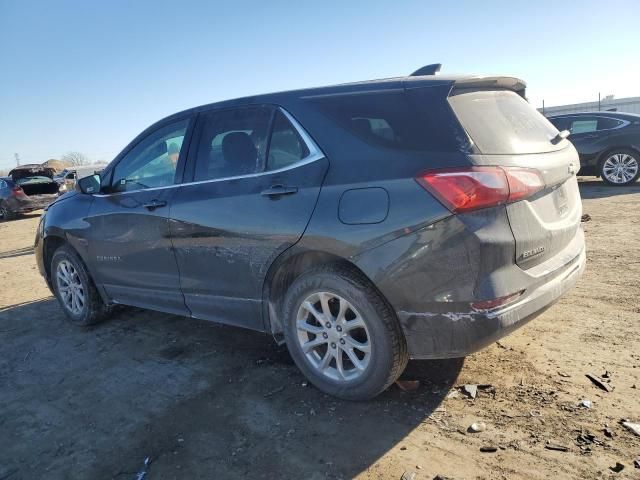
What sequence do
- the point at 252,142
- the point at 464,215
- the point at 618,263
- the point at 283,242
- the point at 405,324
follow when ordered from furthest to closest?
the point at 618,263 → the point at 252,142 → the point at 283,242 → the point at 405,324 → the point at 464,215

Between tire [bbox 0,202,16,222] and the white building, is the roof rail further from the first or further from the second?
the white building

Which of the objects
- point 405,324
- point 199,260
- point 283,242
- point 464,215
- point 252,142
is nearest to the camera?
point 464,215

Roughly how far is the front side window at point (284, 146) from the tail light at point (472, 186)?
0.86 m

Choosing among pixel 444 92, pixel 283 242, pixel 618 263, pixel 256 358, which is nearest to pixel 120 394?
pixel 256 358

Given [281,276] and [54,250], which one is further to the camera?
[54,250]

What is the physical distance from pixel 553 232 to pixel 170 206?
2.65 metres

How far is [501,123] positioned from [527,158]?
0.27 metres

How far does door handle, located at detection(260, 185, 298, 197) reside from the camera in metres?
3.00

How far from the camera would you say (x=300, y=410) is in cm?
298

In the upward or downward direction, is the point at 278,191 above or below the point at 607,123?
above

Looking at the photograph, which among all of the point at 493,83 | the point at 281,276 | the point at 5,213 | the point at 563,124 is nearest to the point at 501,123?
the point at 493,83

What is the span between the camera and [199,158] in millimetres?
Result: 3652

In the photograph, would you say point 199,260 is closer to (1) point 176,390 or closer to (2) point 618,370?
(1) point 176,390

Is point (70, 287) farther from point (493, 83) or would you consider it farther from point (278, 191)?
point (493, 83)
